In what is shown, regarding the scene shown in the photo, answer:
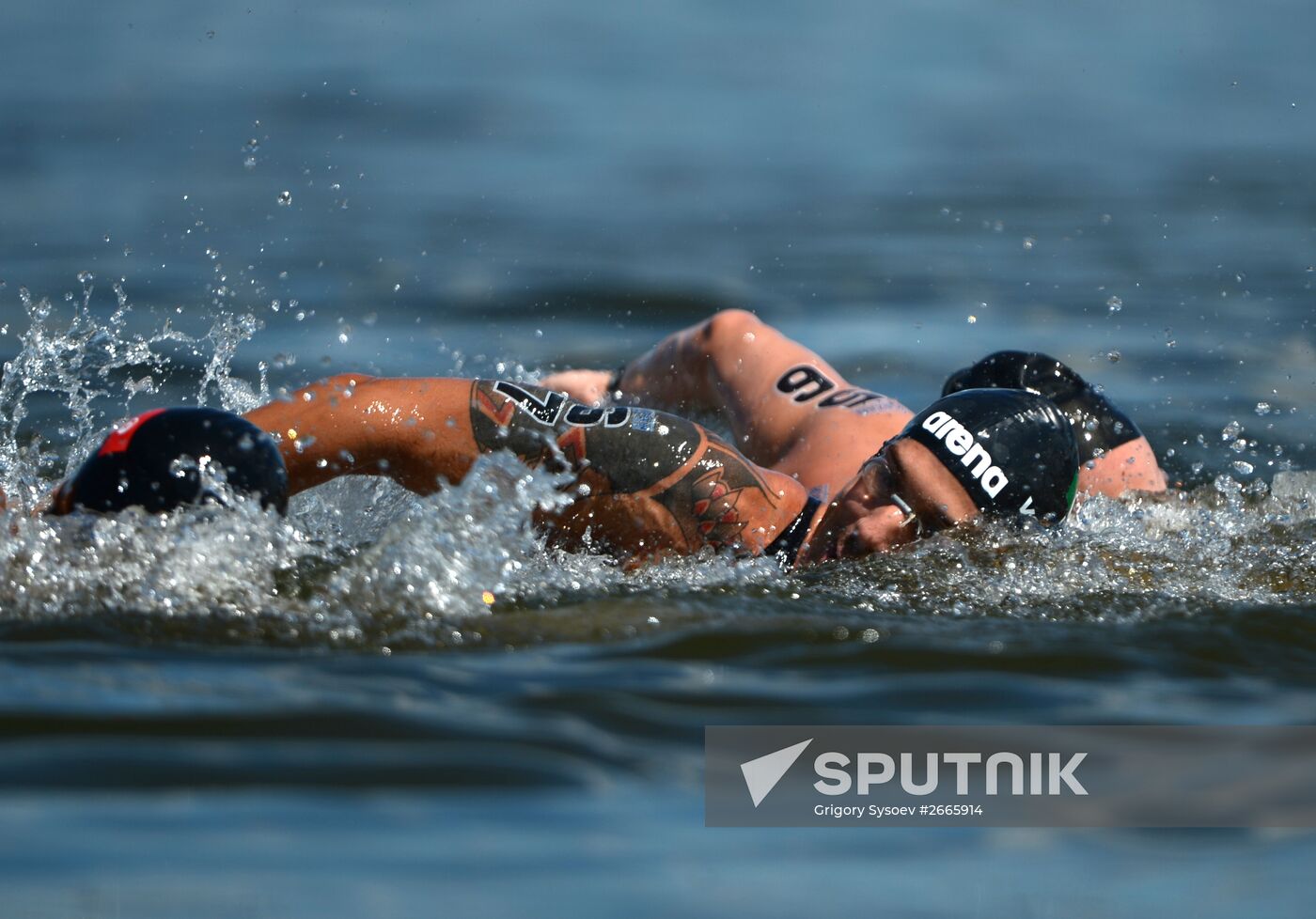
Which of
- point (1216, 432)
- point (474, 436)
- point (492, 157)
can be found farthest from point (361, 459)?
point (492, 157)

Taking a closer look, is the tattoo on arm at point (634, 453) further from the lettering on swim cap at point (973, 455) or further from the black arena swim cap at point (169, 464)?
the black arena swim cap at point (169, 464)

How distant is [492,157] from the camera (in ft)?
49.3

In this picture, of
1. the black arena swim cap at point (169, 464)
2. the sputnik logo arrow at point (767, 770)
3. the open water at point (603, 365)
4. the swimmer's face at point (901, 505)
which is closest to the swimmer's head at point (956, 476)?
the swimmer's face at point (901, 505)

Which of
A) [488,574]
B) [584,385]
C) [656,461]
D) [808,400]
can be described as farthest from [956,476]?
[584,385]

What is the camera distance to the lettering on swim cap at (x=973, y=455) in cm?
540

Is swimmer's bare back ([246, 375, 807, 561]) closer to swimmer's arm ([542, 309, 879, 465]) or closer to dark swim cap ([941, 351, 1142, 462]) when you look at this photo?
swimmer's arm ([542, 309, 879, 465])

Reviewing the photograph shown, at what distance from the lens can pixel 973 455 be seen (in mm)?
5398

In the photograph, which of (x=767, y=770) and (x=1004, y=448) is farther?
(x=1004, y=448)

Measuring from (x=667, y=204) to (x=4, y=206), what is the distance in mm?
4730

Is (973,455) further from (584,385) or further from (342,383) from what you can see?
(584,385)

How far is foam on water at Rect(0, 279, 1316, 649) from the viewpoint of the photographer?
4.91 meters

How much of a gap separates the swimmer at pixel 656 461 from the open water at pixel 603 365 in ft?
0.39

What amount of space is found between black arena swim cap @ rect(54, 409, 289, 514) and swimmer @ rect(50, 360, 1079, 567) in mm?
315

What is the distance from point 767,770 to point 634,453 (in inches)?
54.1
